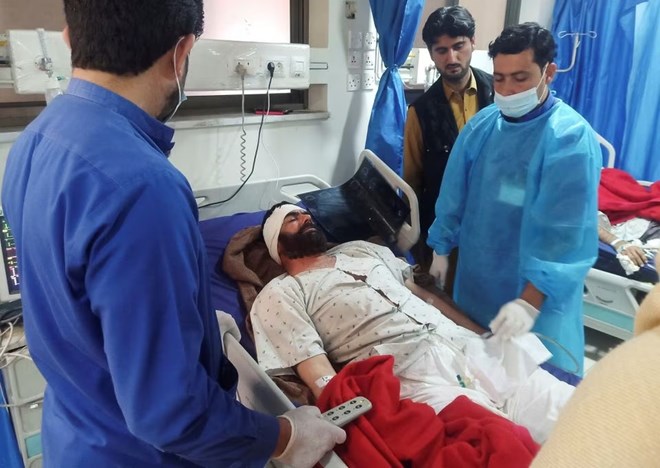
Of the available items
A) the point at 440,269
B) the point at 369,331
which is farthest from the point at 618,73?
the point at 369,331

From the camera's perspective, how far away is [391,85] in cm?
284

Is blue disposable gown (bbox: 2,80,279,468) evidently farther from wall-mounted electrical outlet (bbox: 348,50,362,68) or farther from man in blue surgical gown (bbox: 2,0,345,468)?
wall-mounted electrical outlet (bbox: 348,50,362,68)

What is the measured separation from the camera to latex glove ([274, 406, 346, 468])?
41.4 inches

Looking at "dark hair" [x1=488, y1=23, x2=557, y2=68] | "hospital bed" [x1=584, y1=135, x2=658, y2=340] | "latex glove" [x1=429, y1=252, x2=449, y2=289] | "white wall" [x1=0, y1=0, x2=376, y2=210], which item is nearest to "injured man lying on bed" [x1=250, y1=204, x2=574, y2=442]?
"latex glove" [x1=429, y1=252, x2=449, y2=289]

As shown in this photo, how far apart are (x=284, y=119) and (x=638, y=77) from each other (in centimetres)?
263

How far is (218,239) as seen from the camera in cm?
233

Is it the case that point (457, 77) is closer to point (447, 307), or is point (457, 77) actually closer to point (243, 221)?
point (447, 307)

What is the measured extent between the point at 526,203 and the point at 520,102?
0.35 meters

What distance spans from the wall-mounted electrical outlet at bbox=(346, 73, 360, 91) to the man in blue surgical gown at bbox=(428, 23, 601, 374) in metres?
1.15

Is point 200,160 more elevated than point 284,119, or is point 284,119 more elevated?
point 284,119

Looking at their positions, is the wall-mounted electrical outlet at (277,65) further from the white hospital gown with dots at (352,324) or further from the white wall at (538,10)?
the white wall at (538,10)

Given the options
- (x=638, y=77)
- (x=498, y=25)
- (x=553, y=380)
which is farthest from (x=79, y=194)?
(x=498, y=25)

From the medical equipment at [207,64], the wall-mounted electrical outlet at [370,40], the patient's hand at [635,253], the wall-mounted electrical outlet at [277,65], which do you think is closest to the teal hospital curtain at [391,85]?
the wall-mounted electrical outlet at [370,40]

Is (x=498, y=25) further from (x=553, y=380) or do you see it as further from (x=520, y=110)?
(x=553, y=380)
